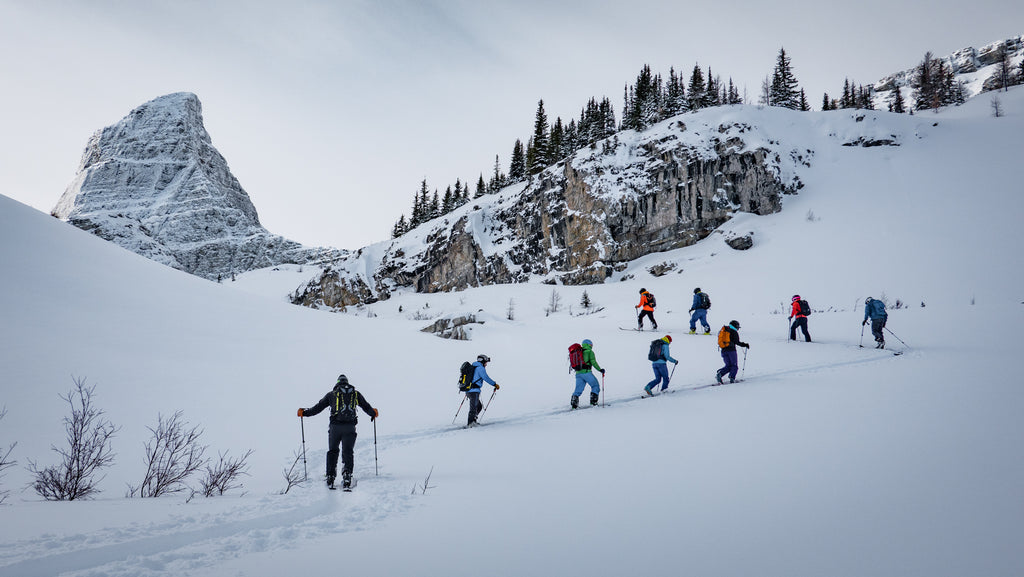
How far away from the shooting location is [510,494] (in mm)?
4223

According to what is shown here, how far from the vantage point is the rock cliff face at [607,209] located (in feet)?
103

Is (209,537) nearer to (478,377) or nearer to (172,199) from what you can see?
(478,377)

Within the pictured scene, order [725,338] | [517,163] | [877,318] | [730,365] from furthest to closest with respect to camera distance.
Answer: [517,163], [877,318], [725,338], [730,365]

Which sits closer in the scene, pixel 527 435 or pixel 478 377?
pixel 527 435

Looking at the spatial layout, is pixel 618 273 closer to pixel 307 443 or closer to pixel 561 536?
pixel 307 443

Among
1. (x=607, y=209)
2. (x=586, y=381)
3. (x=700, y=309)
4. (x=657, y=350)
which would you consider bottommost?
(x=586, y=381)

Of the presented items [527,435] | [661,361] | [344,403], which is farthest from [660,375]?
[344,403]

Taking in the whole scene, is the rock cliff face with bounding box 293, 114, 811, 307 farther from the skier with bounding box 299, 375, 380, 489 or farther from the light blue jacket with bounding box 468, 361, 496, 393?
the skier with bounding box 299, 375, 380, 489

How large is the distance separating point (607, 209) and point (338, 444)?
3155 cm

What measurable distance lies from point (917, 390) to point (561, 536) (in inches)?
289

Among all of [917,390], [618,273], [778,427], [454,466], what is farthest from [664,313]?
[454,466]

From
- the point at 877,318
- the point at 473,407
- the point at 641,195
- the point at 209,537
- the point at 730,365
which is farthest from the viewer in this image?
the point at 641,195

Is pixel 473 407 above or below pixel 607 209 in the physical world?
below

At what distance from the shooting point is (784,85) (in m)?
48.3
